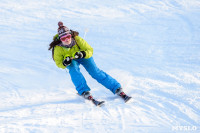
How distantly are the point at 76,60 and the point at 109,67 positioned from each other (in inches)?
56.1

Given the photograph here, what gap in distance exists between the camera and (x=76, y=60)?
4387 millimetres

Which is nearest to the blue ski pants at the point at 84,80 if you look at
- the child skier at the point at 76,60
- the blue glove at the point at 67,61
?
the child skier at the point at 76,60

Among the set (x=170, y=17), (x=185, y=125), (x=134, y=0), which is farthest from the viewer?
(x=134, y=0)

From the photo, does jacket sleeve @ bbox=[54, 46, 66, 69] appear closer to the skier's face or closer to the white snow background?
the skier's face

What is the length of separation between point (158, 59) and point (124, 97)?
2.07m

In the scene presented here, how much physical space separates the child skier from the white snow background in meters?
0.20

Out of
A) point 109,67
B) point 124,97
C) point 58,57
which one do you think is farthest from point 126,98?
point 109,67

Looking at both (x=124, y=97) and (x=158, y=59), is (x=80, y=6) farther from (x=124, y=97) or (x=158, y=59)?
(x=124, y=97)

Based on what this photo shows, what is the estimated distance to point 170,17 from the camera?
26.6 feet

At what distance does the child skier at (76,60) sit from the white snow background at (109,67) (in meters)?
0.20

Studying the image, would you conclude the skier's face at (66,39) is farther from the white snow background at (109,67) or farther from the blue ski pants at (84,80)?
the white snow background at (109,67)

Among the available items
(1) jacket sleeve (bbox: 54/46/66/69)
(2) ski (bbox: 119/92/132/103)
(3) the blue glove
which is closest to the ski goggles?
(1) jacket sleeve (bbox: 54/46/66/69)

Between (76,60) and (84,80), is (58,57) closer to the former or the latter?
(76,60)

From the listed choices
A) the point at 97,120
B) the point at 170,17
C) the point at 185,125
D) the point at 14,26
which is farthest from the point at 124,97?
the point at 14,26
